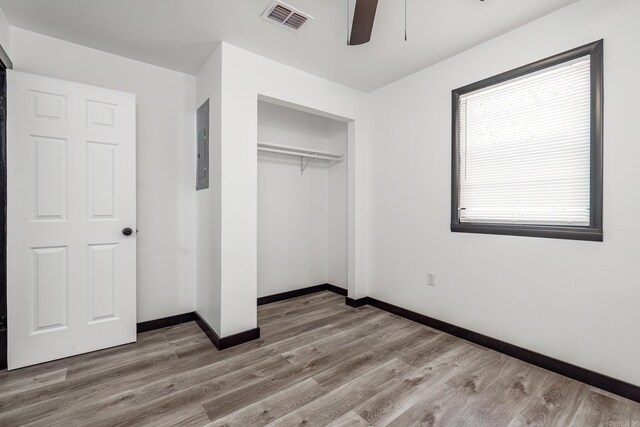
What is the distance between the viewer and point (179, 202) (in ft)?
9.46

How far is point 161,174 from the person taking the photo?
9.12 ft

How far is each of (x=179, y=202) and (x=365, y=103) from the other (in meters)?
2.37

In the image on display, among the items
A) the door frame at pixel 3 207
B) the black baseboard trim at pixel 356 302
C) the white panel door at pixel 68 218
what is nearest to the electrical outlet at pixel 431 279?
the black baseboard trim at pixel 356 302

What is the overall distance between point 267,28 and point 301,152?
1437 mm

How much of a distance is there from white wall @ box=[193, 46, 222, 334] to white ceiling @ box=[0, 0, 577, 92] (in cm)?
21

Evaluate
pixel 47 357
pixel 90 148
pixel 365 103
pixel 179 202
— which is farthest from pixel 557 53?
pixel 47 357

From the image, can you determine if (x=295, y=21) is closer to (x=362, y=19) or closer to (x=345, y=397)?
(x=362, y=19)

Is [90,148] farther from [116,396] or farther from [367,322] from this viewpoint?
[367,322]

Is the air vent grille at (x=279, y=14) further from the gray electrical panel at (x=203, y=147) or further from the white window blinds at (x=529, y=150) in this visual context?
the white window blinds at (x=529, y=150)

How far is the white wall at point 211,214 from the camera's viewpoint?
2.42 meters

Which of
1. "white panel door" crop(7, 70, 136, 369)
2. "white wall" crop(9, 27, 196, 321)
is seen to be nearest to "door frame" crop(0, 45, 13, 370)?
"white panel door" crop(7, 70, 136, 369)

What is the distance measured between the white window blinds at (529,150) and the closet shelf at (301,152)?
62.5 inches

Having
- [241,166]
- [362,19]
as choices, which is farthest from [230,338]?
[362,19]

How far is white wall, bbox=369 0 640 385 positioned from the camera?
5.74ft
